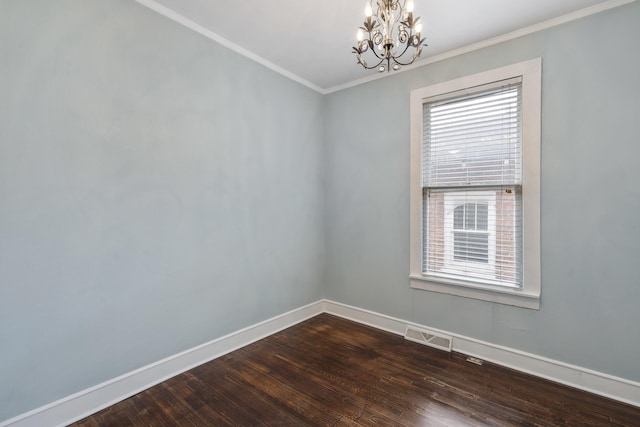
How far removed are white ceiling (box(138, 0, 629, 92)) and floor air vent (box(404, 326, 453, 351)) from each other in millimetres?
2758

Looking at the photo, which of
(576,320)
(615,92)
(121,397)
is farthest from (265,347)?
(615,92)

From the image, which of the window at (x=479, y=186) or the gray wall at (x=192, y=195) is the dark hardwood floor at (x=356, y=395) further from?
the window at (x=479, y=186)

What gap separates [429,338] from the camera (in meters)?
2.87

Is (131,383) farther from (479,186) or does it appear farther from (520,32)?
(520,32)

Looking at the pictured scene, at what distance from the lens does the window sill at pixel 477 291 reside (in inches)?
94.7

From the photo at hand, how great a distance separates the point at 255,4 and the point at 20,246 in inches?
87.5

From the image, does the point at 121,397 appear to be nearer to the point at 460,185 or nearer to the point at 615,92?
the point at 460,185

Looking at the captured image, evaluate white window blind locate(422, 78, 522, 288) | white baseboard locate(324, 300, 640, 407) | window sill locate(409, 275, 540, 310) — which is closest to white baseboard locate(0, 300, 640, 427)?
white baseboard locate(324, 300, 640, 407)

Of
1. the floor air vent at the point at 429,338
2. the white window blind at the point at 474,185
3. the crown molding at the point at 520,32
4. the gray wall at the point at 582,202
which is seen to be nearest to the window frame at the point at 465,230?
the white window blind at the point at 474,185

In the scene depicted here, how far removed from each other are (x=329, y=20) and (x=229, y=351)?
3.04 m

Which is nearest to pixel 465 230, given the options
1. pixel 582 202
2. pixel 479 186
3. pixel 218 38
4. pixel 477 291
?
pixel 479 186

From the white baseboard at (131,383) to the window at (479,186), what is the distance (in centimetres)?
182

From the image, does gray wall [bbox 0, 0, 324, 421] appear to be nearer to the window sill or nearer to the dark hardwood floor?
the dark hardwood floor

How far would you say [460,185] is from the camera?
2748mm
